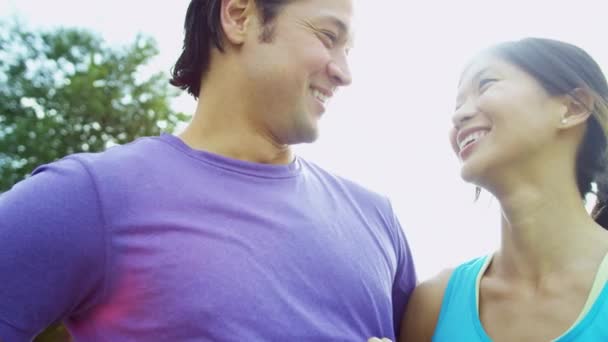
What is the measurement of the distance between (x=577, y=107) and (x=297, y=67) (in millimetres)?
996

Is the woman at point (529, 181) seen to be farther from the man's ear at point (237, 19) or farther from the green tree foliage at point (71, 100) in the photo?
the green tree foliage at point (71, 100)

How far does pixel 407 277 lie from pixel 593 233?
67cm

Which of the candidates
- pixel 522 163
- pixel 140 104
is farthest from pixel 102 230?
pixel 140 104

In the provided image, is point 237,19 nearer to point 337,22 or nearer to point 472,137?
point 337,22

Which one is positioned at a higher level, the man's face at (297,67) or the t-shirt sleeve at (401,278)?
the man's face at (297,67)

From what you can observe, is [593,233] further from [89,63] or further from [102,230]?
[89,63]

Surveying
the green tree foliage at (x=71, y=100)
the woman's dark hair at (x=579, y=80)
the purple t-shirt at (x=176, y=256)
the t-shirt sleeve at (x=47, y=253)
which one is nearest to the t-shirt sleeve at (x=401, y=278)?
the purple t-shirt at (x=176, y=256)

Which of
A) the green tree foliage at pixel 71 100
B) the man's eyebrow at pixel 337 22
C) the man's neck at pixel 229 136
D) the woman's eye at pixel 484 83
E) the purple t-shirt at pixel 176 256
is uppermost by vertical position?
the man's eyebrow at pixel 337 22

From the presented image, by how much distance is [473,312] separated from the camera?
77.3 inches

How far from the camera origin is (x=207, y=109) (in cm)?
201

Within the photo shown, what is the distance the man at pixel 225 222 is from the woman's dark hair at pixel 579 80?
649mm

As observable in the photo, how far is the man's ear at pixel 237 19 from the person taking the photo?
2.08 metres

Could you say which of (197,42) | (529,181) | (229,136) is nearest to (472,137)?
(529,181)

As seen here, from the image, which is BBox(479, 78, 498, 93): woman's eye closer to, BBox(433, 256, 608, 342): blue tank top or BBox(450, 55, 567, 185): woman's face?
BBox(450, 55, 567, 185): woman's face
